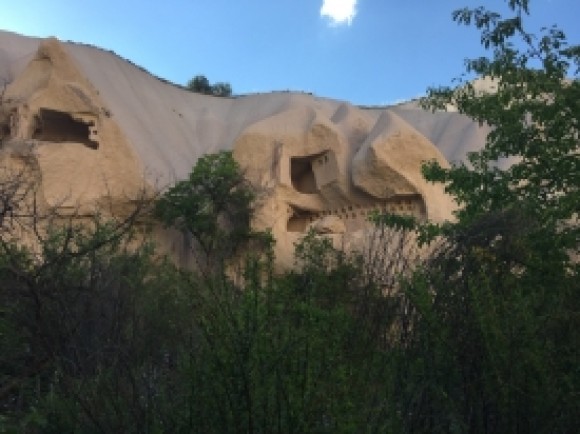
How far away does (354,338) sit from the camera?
166 inches

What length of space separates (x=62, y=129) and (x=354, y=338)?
14.8 m

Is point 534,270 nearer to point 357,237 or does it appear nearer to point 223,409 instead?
point 223,409

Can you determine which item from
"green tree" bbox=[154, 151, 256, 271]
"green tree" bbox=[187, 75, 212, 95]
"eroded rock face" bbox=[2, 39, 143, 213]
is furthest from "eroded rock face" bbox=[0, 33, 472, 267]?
"green tree" bbox=[187, 75, 212, 95]

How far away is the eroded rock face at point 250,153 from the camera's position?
16.1m

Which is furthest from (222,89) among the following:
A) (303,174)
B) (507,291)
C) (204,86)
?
(507,291)

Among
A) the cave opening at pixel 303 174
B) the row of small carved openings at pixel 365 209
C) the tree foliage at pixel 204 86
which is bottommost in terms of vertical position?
the row of small carved openings at pixel 365 209

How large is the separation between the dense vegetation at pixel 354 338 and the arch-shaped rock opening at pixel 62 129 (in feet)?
36.4

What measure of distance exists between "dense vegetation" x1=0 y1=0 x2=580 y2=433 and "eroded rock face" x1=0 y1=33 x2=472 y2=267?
974cm

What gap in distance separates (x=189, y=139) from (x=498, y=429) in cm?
1955

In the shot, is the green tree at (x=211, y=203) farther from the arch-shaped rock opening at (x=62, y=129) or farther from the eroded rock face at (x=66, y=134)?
Result: the arch-shaped rock opening at (x=62, y=129)

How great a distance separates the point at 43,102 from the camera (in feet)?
54.0

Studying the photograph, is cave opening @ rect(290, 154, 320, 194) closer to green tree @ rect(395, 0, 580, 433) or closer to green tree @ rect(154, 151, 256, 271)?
green tree @ rect(154, 151, 256, 271)

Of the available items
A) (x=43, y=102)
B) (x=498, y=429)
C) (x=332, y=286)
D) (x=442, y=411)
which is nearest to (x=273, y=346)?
(x=442, y=411)

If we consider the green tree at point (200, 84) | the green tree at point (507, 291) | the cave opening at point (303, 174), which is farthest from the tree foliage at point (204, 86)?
the green tree at point (507, 291)
